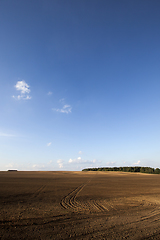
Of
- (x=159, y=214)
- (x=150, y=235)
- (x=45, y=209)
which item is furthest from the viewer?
(x=45, y=209)

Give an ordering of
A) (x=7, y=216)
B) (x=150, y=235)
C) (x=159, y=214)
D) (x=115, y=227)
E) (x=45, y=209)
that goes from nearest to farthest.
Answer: (x=150, y=235) → (x=115, y=227) → (x=7, y=216) → (x=159, y=214) → (x=45, y=209)

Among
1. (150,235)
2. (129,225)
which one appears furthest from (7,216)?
(150,235)

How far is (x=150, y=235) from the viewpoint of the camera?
268 inches

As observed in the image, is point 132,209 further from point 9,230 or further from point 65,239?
point 9,230

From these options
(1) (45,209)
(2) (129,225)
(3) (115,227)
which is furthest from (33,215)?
(2) (129,225)

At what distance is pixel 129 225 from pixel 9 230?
6060mm

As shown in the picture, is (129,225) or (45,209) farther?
(45,209)

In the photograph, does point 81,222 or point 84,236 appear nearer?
point 84,236

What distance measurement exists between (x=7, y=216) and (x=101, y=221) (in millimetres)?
5637

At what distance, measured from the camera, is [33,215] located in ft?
30.3

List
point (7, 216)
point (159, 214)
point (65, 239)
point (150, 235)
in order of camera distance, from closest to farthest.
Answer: point (65, 239)
point (150, 235)
point (7, 216)
point (159, 214)

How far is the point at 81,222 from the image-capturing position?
8.17 metres

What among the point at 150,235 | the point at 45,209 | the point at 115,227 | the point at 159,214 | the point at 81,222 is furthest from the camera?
the point at 45,209

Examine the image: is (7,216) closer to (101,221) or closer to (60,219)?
(60,219)
